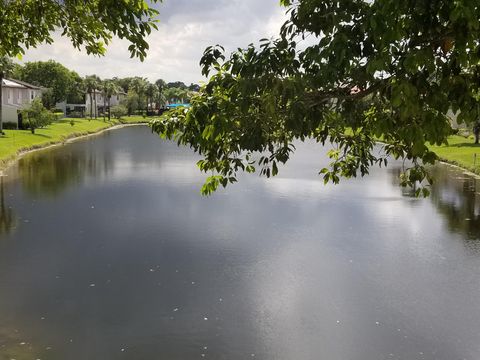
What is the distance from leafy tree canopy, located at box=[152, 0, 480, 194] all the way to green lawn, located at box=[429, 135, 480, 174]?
37377mm

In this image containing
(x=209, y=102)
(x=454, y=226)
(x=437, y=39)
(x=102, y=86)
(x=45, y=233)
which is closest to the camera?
(x=437, y=39)

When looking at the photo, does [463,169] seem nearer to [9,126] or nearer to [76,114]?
[9,126]

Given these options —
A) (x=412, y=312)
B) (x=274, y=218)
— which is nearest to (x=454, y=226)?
(x=274, y=218)

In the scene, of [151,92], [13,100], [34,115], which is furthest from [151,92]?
[34,115]

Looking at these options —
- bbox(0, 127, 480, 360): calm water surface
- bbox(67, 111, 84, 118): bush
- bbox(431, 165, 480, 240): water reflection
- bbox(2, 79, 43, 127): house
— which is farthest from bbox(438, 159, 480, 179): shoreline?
bbox(67, 111, 84, 118): bush

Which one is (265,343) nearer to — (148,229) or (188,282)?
(188,282)

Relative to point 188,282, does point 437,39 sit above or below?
above

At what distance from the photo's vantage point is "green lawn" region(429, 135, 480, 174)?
149 ft

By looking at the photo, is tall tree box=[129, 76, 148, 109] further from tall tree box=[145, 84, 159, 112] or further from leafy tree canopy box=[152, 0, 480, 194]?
leafy tree canopy box=[152, 0, 480, 194]

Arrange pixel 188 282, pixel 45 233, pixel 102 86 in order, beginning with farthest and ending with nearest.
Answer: pixel 102 86
pixel 45 233
pixel 188 282

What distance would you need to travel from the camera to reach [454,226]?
978 inches

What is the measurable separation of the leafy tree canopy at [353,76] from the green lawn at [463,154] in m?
37.4

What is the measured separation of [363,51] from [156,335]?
1000 cm

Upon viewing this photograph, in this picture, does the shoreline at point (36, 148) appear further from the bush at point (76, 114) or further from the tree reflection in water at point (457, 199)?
the bush at point (76, 114)
